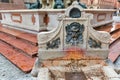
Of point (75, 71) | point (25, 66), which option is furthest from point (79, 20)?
point (25, 66)

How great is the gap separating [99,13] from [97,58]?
9.69 feet

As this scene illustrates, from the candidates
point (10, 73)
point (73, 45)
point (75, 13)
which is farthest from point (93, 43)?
point (10, 73)

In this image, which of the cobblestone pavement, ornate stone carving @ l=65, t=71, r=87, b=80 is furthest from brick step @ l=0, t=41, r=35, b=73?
ornate stone carving @ l=65, t=71, r=87, b=80

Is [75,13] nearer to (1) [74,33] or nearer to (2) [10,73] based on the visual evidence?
(1) [74,33]

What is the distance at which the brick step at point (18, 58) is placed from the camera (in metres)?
2.94

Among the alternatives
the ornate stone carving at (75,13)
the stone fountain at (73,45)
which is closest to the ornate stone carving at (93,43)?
Answer: the stone fountain at (73,45)

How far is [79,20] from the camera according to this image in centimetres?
252

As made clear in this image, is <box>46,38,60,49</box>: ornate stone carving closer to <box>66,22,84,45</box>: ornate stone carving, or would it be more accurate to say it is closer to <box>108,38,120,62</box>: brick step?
<box>66,22,84,45</box>: ornate stone carving

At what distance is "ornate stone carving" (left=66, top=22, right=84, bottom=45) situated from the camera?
2543 millimetres

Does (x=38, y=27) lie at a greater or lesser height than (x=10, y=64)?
greater

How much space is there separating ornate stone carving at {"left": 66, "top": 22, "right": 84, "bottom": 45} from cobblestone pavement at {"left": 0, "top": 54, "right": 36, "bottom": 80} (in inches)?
36.1

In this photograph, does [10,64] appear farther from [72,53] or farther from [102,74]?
[102,74]

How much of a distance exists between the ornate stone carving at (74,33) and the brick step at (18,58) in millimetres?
948

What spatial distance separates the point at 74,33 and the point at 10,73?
1.39 metres
